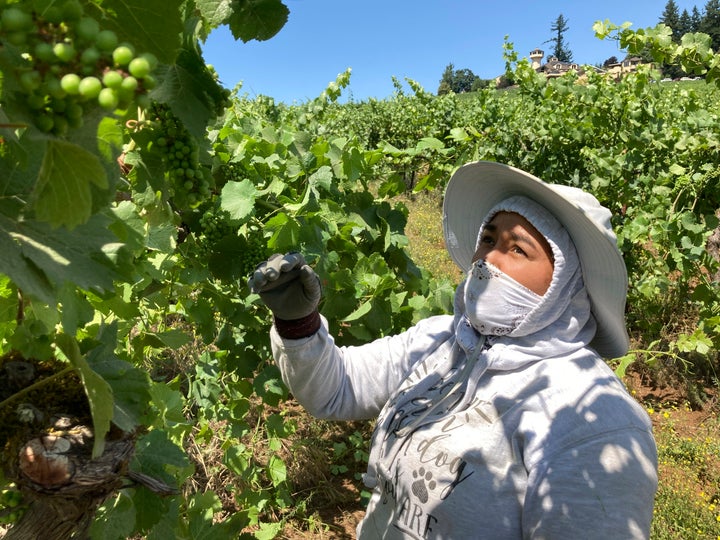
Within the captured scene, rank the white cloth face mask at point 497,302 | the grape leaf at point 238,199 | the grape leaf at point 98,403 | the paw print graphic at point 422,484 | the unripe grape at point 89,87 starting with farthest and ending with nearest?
1. the grape leaf at point 238,199
2. the white cloth face mask at point 497,302
3. the paw print graphic at point 422,484
4. the grape leaf at point 98,403
5. the unripe grape at point 89,87

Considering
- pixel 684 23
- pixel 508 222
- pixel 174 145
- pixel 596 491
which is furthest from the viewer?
pixel 684 23

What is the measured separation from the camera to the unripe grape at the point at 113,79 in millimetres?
499

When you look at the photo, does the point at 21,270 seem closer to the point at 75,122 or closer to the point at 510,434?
the point at 75,122

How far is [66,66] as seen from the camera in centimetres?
53

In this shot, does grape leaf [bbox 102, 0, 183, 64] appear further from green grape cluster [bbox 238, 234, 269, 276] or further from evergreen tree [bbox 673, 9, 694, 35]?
evergreen tree [bbox 673, 9, 694, 35]

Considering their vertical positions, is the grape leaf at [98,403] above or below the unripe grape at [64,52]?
below

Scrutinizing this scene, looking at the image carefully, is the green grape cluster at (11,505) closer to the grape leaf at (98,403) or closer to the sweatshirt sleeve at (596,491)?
the grape leaf at (98,403)

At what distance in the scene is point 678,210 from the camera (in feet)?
18.1

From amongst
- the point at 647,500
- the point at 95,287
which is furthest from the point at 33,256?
the point at 647,500

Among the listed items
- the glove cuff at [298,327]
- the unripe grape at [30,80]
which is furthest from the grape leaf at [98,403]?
the glove cuff at [298,327]

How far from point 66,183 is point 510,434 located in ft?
4.69

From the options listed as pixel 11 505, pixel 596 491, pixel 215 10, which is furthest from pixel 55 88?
pixel 596 491

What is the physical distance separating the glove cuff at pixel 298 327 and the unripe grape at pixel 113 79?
1.60 m

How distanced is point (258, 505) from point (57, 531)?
2384mm
